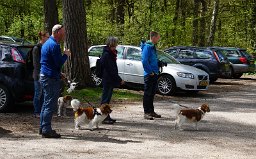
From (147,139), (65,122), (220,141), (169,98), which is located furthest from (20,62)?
(169,98)

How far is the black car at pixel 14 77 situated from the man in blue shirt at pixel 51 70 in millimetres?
2605

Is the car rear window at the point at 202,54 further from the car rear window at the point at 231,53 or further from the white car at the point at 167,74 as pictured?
the white car at the point at 167,74

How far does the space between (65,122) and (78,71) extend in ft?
17.0

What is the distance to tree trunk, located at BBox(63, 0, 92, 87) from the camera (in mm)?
15227

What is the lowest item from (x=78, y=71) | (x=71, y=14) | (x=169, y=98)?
(x=169, y=98)

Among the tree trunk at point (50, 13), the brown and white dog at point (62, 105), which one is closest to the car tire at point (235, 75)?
the tree trunk at point (50, 13)

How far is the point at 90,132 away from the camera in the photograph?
9.21 meters

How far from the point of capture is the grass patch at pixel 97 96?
1430cm

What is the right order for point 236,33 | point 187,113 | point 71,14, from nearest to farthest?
1. point 187,113
2. point 71,14
3. point 236,33

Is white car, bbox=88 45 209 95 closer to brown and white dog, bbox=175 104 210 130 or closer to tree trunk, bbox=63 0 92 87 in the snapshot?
tree trunk, bbox=63 0 92 87

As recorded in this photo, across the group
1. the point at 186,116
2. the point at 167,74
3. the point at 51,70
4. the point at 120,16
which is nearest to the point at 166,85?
the point at 167,74

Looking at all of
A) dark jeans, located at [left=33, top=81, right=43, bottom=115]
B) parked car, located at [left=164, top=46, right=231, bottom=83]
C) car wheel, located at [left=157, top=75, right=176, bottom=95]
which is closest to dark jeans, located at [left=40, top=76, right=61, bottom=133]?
dark jeans, located at [left=33, top=81, right=43, bottom=115]

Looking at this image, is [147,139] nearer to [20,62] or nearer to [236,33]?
[20,62]

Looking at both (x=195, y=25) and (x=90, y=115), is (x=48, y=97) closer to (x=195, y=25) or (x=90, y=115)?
(x=90, y=115)
